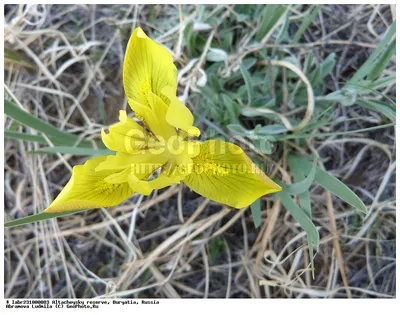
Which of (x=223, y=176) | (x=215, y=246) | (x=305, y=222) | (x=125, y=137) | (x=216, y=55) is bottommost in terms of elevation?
(x=215, y=246)

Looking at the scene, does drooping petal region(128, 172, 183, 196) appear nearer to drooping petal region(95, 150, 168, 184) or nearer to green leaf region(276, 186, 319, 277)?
drooping petal region(95, 150, 168, 184)

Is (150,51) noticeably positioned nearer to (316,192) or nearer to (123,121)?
(123,121)

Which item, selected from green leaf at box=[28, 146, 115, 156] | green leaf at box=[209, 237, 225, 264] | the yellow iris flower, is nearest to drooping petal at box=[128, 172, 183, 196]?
the yellow iris flower

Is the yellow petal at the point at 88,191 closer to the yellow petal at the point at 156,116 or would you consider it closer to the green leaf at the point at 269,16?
the yellow petal at the point at 156,116

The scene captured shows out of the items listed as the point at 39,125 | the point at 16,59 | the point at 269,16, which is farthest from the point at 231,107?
the point at 16,59

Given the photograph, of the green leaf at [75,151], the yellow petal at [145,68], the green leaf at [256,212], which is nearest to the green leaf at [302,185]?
the green leaf at [256,212]

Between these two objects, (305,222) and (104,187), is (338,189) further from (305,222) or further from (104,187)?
(104,187)

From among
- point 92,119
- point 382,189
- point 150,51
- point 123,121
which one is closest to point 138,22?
point 92,119
